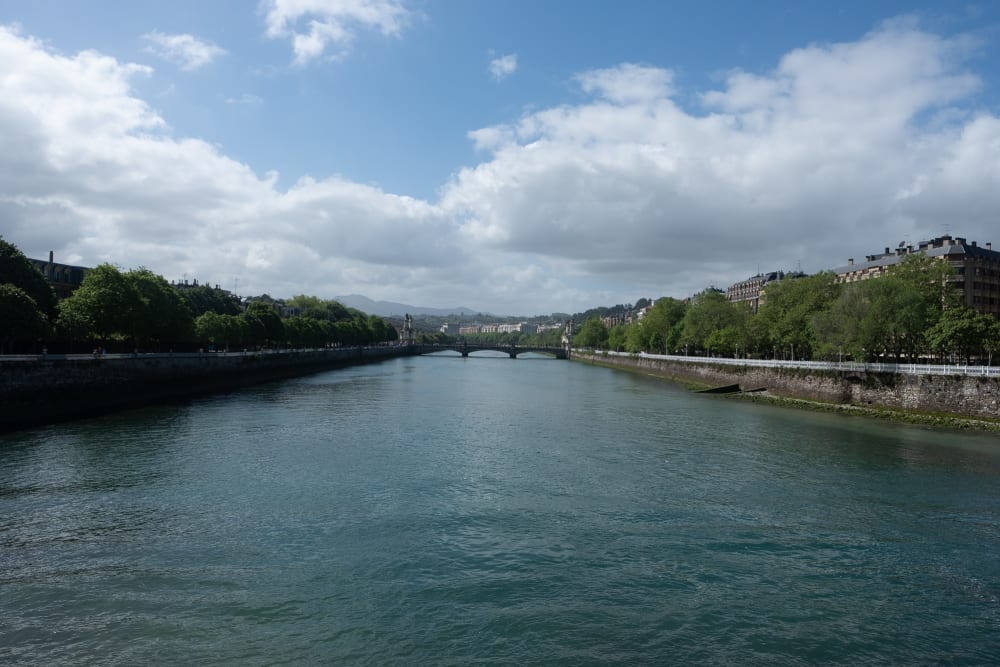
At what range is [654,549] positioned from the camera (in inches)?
603

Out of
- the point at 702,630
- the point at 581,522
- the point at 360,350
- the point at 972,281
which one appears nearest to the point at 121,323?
the point at 581,522

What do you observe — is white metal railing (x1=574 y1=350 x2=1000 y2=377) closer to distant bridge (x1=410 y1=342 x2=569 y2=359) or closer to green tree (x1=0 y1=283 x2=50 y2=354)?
green tree (x1=0 y1=283 x2=50 y2=354)

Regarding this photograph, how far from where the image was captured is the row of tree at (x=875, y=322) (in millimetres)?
48969

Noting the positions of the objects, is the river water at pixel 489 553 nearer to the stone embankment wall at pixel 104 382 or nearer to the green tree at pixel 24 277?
the stone embankment wall at pixel 104 382

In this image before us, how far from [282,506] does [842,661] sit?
573 inches

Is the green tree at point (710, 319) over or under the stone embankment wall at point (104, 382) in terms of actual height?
over

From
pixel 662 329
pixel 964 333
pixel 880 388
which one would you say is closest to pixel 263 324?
pixel 662 329

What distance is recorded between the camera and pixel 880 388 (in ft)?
152

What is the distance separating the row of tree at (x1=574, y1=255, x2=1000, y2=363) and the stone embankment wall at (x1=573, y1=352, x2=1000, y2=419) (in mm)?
3055

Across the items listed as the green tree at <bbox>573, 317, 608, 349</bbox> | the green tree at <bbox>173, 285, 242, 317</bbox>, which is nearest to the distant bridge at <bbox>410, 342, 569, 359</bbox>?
the green tree at <bbox>573, 317, 608, 349</bbox>

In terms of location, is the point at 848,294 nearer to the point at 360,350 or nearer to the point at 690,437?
the point at 690,437

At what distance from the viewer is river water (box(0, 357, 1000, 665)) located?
1098 cm

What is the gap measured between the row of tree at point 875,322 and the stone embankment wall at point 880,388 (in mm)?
3055

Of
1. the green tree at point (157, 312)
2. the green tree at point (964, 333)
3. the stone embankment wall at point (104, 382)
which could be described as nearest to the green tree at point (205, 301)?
the green tree at point (157, 312)
